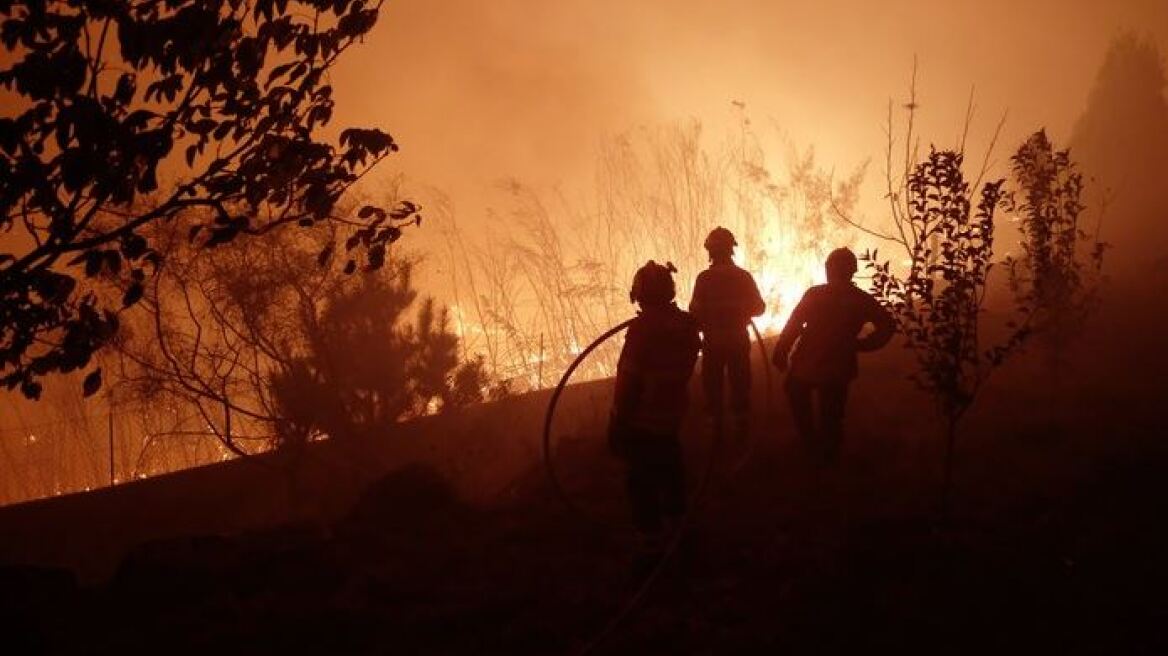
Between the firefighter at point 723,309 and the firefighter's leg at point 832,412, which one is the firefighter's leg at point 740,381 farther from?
the firefighter's leg at point 832,412

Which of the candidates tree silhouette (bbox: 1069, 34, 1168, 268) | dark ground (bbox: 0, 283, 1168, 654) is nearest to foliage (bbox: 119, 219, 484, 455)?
dark ground (bbox: 0, 283, 1168, 654)

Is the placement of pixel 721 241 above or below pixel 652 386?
above

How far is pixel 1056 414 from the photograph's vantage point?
10031 mm

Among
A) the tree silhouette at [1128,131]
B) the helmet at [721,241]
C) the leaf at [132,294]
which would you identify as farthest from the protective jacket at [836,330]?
the tree silhouette at [1128,131]

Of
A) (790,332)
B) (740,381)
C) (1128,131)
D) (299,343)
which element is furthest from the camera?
(1128,131)

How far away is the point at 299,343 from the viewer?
1697 cm

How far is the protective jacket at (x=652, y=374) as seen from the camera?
584cm

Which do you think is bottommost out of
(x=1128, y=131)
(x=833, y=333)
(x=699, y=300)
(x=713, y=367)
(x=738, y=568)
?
(x=738, y=568)

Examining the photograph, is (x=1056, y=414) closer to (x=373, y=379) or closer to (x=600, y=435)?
(x=600, y=435)

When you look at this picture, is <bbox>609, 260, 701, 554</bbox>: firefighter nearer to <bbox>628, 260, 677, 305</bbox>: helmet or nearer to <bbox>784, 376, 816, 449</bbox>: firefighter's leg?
<bbox>628, 260, 677, 305</bbox>: helmet

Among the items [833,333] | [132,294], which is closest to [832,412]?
[833,333]

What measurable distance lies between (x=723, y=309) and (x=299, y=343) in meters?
11.9

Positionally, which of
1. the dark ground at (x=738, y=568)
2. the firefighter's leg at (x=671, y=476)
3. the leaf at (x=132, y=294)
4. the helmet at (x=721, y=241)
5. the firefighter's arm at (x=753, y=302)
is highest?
the helmet at (x=721, y=241)

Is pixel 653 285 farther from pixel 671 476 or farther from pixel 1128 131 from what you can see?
pixel 1128 131
